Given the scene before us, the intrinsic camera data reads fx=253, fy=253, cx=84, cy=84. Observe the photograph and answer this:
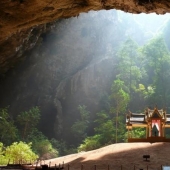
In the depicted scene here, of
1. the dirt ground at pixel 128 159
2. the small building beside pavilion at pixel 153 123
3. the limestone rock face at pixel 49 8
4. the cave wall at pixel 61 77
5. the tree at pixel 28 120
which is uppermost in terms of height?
the cave wall at pixel 61 77

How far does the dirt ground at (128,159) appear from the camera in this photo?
51.1 ft

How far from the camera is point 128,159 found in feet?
55.7

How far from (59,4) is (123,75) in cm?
2996

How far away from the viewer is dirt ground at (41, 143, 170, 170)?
15570mm

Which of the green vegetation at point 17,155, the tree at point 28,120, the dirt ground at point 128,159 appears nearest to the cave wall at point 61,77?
the tree at point 28,120

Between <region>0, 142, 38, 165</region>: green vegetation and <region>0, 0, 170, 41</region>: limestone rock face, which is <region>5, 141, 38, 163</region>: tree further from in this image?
<region>0, 0, 170, 41</region>: limestone rock face

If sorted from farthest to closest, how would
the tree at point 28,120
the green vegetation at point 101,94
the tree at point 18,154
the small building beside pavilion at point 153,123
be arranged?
the tree at point 28,120
the green vegetation at point 101,94
the tree at point 18,154
the small building beside pavilion at point 153,123

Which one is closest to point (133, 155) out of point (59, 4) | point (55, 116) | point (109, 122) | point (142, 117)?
point (142, 117)

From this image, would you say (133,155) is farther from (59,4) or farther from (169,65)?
(169,65)

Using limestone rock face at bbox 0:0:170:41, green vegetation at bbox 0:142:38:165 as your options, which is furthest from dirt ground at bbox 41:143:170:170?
limestone rock face at bbox 0:0:170:41

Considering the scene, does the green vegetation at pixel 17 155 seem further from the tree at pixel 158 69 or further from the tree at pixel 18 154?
the tree at pixel 158 69

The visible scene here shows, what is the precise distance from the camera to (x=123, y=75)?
137 feet

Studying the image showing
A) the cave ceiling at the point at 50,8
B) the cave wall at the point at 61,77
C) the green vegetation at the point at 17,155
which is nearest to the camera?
the cave ceiling at the point at 50,8

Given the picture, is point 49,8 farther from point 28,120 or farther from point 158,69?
point 158,69
